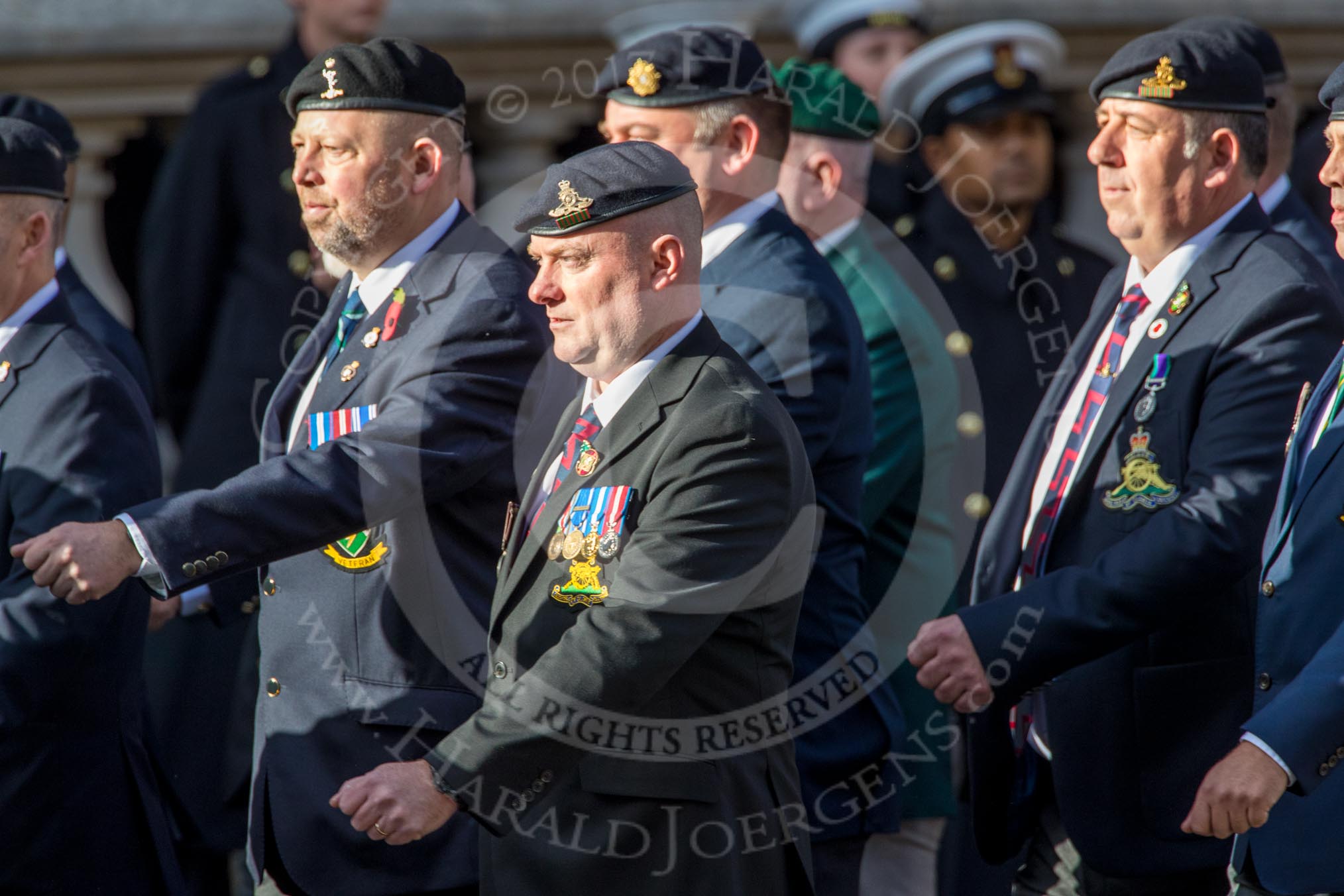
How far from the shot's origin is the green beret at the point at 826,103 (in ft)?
15.8

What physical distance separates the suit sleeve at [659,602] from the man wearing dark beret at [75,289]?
162cm

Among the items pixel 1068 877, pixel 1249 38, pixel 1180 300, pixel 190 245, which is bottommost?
pixel 1068 877

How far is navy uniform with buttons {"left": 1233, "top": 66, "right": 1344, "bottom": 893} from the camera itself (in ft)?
9.55

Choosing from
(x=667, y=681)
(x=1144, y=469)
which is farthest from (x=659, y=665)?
(x=1144, y=469)

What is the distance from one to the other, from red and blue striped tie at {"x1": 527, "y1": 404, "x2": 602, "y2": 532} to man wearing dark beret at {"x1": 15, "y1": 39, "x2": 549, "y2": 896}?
0.35 metres

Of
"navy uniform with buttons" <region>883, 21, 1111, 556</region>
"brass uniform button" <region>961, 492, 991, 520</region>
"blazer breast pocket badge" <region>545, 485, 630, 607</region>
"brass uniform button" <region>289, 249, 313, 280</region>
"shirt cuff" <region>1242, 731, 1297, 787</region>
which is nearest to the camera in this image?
"shirt cuff" <region>1242, 731, 1297, 787</region>

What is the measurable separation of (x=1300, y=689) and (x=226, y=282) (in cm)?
398

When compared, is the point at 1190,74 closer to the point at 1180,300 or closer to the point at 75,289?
the point at 1180,300

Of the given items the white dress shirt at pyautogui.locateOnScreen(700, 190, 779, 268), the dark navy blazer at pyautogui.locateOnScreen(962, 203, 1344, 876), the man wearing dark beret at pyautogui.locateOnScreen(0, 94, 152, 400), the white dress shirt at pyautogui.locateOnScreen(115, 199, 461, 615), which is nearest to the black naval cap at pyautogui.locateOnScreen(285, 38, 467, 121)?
the white dress shirt at pyautogui.locateOnScreen(115, 199, 461, 615)

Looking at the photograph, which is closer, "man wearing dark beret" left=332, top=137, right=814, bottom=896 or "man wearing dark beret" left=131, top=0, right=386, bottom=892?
"man wearing dark beret" left=332, top=137, right=814, bottom=896

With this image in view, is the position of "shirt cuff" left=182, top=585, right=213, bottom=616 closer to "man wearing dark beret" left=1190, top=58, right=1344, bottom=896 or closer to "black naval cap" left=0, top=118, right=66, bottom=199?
"black naval cap" left=0, top=118, right=66, bottom=199

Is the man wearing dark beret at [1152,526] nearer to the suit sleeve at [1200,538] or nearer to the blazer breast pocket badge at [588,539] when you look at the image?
the suit sleeve at [1200,538]

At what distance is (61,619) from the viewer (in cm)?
384

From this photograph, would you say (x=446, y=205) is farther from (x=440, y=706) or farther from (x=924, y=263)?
(x=924, y=263)
